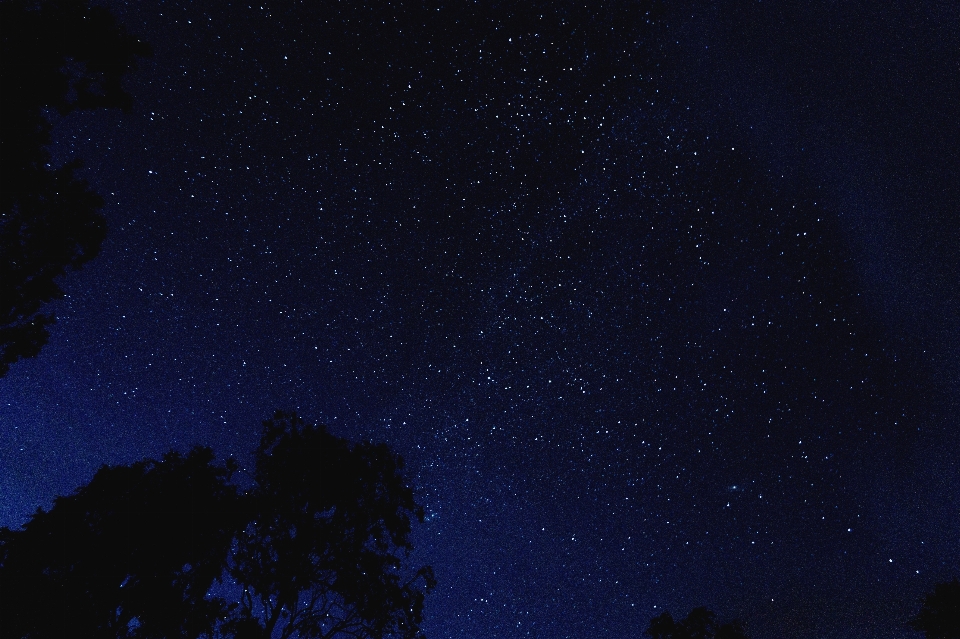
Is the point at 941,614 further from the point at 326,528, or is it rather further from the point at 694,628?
the point at 326,528

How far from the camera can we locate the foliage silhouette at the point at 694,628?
67.9 feet

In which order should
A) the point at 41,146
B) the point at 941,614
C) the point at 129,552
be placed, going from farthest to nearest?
the point at 941,614, the point at 129,552, the point at 41,146

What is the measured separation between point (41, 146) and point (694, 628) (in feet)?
86.0

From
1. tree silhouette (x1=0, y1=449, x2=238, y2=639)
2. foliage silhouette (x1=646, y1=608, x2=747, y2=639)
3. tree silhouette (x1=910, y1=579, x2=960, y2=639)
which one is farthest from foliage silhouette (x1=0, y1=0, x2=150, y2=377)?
tree silhouette (x1=910, y1=579, x2=960, y2=639)

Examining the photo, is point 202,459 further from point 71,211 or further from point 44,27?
point 44,27

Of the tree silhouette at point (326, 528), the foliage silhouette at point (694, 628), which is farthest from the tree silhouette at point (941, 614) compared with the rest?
the tree silhouette at point (326, 528)

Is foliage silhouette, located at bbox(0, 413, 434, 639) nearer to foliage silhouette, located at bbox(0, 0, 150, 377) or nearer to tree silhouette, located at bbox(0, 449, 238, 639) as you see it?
tree silhouette, located at bbox(0, 449, 238, 639)

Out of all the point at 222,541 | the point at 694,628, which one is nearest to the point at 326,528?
the point at 222,541

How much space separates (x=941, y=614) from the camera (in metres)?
19.3

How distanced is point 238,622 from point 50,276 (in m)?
10.2

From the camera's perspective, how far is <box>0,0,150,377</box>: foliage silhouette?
7.56 metres

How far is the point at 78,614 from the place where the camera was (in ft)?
39.7

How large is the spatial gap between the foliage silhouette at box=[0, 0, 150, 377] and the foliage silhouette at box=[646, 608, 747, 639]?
942 inches

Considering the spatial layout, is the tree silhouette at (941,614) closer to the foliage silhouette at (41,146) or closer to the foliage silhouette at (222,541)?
the foliage silhouette at (222,541)
